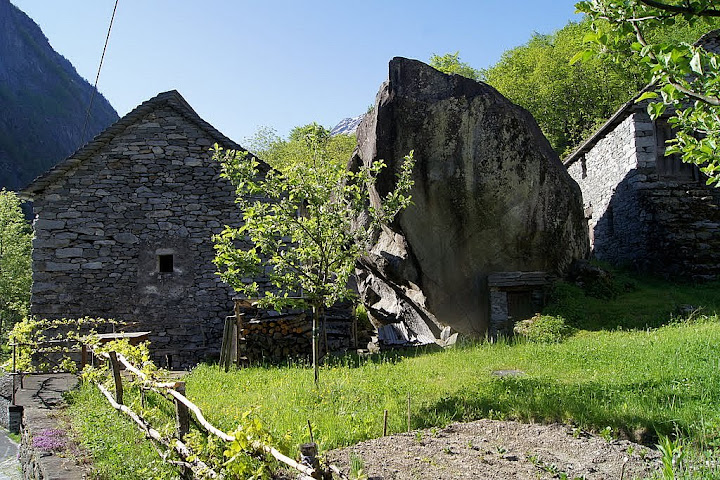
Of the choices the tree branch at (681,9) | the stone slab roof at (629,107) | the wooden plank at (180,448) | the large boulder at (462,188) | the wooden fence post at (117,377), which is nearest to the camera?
the tree branch at (681,9)

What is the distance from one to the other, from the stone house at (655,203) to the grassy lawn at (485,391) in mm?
4004

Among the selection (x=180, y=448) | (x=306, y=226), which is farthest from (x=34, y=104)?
(x=180, y=448)

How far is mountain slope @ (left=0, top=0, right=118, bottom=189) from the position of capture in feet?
164

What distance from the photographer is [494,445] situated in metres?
4.82

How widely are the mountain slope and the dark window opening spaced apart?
42.9 meters

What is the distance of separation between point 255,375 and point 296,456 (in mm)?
4019

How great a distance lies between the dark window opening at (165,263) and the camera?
1246 centimetres

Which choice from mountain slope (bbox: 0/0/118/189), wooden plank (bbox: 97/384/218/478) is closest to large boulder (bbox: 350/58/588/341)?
wooden plank (bbox: 97/384/218/478)

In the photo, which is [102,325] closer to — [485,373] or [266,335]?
[266,335]

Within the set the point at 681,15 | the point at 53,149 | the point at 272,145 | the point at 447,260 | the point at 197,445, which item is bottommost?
the point at 197,445

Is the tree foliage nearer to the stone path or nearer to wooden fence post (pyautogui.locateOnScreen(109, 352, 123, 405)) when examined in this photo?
wooden fence post (pyautogui.locateOnScreen(109, 352, 123, 405))

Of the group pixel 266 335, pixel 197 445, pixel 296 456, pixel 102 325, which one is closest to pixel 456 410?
pixel 296 456

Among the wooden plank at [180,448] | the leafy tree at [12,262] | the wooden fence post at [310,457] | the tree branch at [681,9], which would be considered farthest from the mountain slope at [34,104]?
the tree branch at [681,9]

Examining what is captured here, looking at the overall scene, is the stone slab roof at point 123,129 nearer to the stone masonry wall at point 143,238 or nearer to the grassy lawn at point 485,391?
the stone masonry wall at point 143,238
